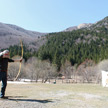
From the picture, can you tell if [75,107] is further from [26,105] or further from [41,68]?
[41,68]

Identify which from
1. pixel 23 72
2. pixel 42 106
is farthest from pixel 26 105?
pixel 23 72

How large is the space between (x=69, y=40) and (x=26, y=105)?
489 ft

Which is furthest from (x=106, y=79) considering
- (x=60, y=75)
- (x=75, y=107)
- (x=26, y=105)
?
(x=60, y=75)

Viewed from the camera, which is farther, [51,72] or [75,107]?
[51,72]

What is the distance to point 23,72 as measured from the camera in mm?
43562

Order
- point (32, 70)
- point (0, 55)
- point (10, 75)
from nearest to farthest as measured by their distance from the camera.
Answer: point (0, 55)
point (10, 75)
point (32, 70)

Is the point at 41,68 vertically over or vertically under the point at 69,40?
under

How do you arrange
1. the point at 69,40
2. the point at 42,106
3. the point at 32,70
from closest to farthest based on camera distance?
the point at 42,106 < the point at 32,70 < the point at 69,40

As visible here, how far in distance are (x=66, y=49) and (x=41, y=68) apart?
268ft

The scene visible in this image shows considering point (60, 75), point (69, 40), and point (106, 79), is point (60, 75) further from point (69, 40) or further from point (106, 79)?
point (69, 40)

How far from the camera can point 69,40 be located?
6019 inches

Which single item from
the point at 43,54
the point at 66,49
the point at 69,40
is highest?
the point at 69,40

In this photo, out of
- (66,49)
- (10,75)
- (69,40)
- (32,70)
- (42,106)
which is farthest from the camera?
(69,40)

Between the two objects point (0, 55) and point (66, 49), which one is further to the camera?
point (66, 49)
